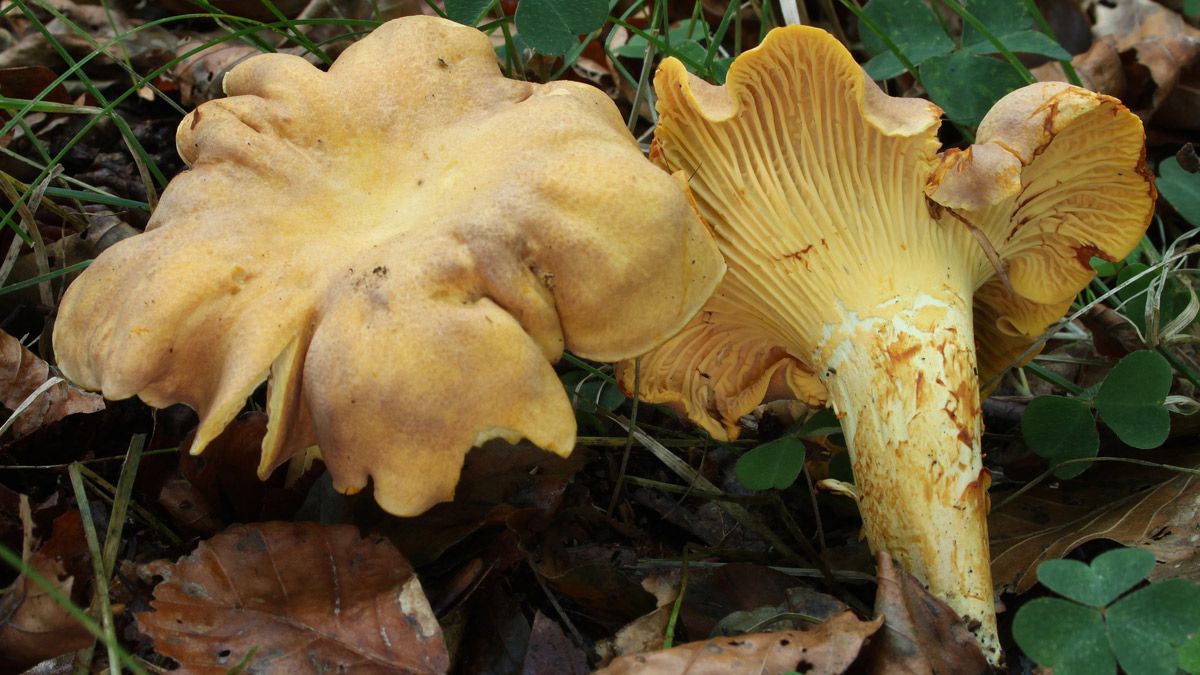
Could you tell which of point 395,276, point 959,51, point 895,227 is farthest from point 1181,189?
point 395,276

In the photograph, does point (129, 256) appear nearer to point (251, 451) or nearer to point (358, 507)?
point (251, 451)

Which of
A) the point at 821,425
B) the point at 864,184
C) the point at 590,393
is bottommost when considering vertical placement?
the point at 590,393

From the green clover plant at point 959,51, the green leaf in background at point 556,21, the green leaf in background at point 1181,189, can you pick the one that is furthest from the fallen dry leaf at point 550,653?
the green leaf in background at point 1181,189

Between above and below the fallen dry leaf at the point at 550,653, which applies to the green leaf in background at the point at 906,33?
above

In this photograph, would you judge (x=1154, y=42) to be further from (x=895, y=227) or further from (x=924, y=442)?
(x=924, y=442)

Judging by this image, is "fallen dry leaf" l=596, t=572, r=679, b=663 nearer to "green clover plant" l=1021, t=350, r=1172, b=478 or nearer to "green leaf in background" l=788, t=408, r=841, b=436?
"green leaf in background" l=788, t=408, r=841, b=436

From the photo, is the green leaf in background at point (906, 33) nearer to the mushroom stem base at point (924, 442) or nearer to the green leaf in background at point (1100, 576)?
the mushroom stem base at point (924, 442)

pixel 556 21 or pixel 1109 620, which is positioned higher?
pixel 556 21
